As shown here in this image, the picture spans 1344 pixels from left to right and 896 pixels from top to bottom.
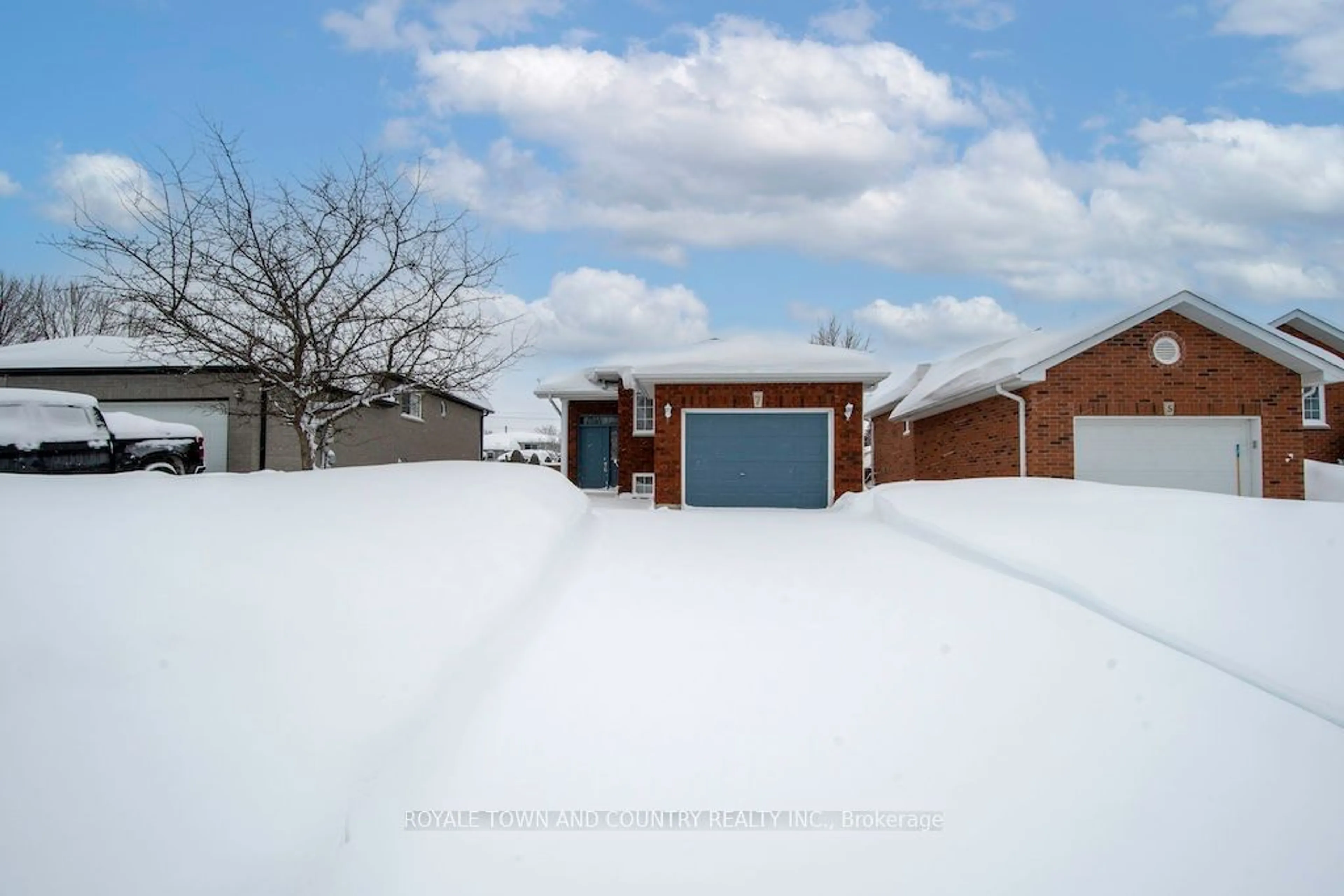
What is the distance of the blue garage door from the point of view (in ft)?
50.2

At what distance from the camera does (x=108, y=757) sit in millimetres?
3512

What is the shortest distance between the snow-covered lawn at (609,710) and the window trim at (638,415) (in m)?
12.7

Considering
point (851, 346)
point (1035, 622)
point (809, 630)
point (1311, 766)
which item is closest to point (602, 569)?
point (809, 630)

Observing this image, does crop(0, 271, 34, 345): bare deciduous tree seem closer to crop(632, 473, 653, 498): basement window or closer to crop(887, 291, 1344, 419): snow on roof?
crop(632, 473, 653, 498): basement window

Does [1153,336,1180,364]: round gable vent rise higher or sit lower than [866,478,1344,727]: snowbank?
higher

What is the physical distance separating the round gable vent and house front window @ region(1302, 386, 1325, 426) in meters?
11.9

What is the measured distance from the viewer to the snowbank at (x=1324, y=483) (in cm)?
1858

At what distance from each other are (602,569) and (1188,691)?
4.26 metres

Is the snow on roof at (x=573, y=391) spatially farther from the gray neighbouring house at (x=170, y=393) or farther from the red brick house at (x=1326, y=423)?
the red brick house at (x=1326, y=423)

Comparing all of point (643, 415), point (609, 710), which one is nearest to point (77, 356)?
point (643, 415)

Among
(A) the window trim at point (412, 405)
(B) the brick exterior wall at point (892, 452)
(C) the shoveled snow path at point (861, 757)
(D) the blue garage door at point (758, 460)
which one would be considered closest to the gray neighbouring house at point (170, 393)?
(A) the window trim at point (412, 405)

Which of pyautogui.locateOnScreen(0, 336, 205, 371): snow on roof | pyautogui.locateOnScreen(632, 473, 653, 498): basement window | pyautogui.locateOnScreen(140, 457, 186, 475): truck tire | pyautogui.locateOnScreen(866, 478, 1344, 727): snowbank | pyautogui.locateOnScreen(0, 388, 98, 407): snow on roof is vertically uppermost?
pyautogui.locateOnScreen(0, 336, 205, 371): snow on roof

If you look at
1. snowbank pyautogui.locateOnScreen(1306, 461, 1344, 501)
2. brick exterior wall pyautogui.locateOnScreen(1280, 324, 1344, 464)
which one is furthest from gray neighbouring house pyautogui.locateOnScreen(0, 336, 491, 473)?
brick exterior wall pyautogui.locateOnScreen(1280, 324, 1344, 464)

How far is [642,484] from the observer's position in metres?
19.7
